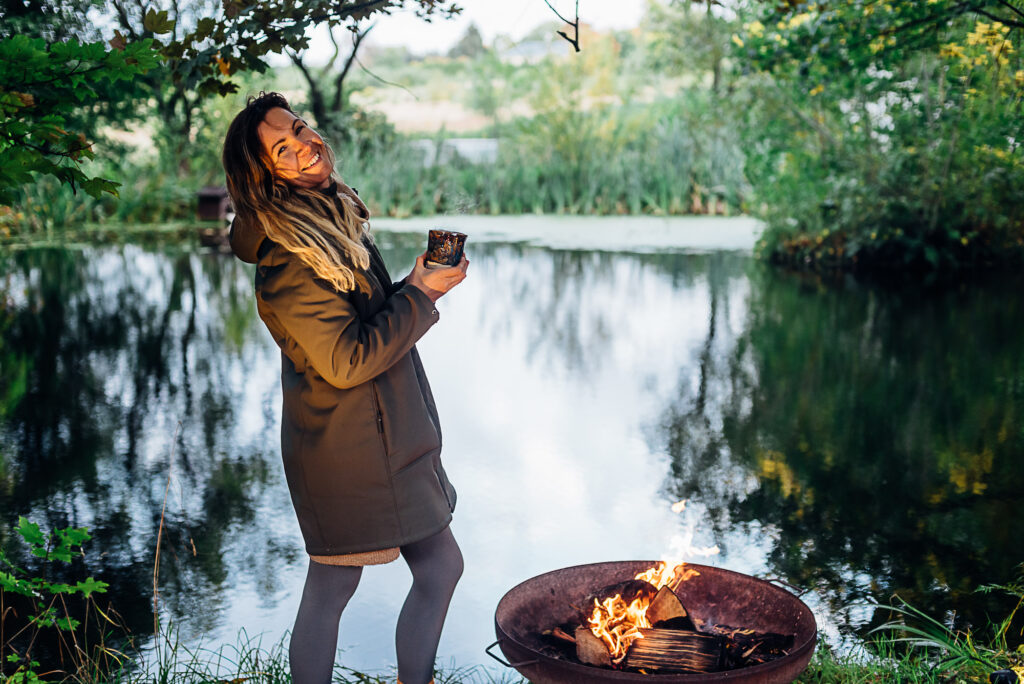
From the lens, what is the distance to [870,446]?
4637 millimetres

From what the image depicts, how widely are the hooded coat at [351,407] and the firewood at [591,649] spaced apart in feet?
1.10

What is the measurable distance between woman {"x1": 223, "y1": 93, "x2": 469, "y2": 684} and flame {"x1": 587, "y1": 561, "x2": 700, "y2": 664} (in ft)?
1.13

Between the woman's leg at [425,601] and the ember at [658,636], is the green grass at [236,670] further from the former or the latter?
the ember at [658,636]

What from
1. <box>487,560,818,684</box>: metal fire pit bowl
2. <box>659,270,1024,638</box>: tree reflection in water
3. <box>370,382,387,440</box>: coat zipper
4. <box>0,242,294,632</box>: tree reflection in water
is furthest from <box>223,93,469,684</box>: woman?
<box>659,270,1024,638</box>: tree reflection in water

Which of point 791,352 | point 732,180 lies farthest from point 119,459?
point 732,180

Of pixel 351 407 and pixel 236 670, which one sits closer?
pixel 351 407

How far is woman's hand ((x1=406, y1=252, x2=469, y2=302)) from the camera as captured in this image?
1.92m

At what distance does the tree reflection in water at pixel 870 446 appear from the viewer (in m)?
3.35

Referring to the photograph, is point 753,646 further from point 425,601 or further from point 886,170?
point 886,170

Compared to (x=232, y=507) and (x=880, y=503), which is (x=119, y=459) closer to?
(x=232, y=507)

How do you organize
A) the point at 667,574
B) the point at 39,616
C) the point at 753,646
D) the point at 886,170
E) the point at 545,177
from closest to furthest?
the point at 753,646
the point at 667,574
the point at 39,616
the point at 886,170
the point at 545,177

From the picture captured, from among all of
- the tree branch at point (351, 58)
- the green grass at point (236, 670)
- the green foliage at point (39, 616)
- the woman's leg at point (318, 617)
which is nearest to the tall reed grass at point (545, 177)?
the tree branch at point (351, 58)

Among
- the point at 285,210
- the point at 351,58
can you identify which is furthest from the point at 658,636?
the point at 351,58

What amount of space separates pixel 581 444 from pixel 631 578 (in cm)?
243
